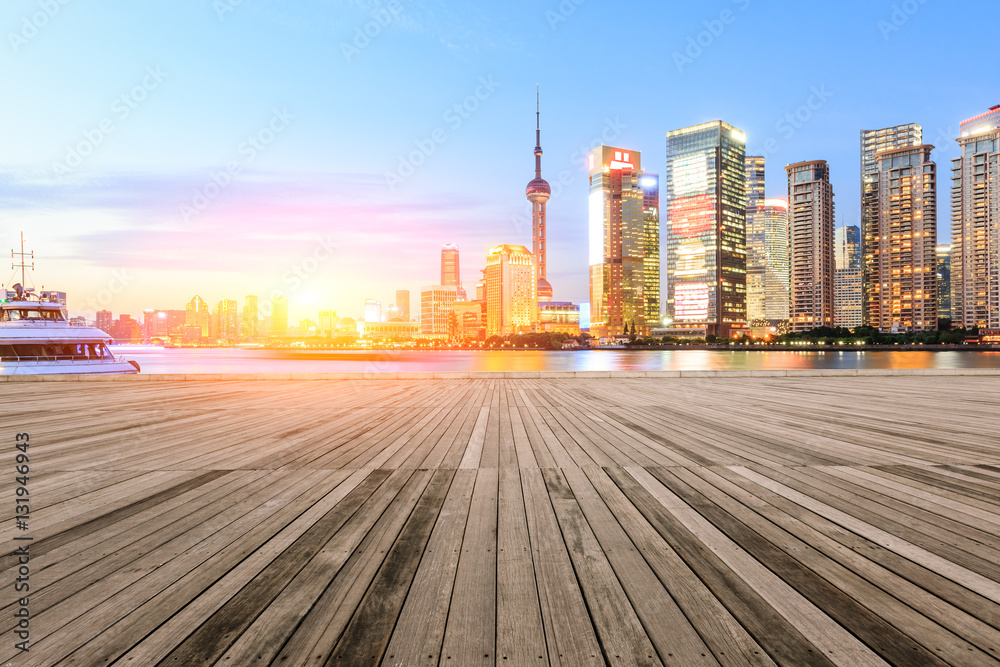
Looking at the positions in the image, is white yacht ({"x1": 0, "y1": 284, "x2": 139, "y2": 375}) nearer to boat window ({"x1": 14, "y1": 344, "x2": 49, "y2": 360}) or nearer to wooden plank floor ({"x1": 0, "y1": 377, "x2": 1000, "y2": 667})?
boat window ({"x1": 14, "y1": 344, "x2": 49, "y2": 360})

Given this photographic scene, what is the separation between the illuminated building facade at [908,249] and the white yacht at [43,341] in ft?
785

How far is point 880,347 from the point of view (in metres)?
143

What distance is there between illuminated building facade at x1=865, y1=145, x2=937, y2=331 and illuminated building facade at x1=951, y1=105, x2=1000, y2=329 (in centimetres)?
938

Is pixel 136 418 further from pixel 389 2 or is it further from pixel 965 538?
pixel 389 2

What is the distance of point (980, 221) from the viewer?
178m

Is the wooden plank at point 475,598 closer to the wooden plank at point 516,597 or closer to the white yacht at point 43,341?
the wooden plank at point 516,597

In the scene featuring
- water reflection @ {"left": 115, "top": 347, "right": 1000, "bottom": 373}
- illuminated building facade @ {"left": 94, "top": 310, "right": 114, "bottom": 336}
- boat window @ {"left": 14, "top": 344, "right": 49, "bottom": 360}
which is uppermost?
illuminated building facade @ {"left": 94, "top": 310, "right": 114, "bottom": 336}

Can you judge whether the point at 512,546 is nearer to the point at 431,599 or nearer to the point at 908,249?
the point at 431,599

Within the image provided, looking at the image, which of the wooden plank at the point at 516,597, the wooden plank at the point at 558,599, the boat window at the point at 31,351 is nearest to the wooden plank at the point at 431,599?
the wooden plank at the point at 516,597

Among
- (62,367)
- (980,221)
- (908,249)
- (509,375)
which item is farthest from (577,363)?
(980,221)

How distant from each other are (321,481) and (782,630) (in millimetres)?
3969

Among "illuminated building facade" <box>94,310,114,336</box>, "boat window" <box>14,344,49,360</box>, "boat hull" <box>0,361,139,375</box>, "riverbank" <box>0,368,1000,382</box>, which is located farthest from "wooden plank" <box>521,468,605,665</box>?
"illuminated building facade" <box>94,310,114,336</box>

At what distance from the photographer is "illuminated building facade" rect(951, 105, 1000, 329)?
16500 cm

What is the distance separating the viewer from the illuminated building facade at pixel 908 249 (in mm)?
184000
